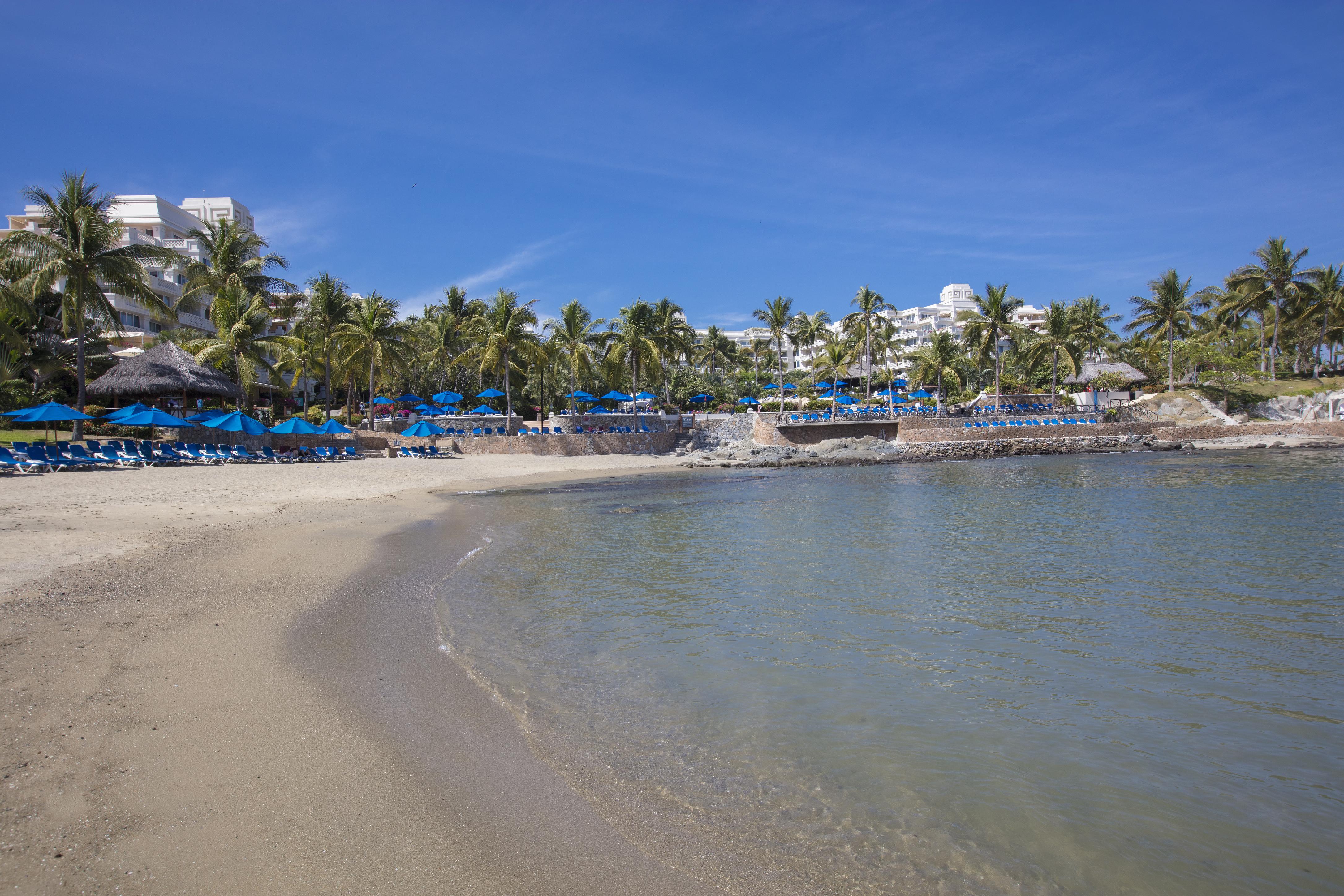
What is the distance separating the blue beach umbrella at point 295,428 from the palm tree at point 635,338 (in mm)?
18747

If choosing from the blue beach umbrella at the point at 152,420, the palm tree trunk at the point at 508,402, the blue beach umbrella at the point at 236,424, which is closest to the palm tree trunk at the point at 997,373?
the palm tree trunk at the point at 508,402

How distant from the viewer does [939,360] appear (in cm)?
6166

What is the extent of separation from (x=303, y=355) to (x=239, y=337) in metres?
3.98

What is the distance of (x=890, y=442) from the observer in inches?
1897

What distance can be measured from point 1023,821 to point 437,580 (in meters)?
8.31

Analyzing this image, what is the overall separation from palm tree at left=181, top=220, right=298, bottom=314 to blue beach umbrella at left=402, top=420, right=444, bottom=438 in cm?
1259

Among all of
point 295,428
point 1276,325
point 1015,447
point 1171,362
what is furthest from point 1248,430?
point 295,428

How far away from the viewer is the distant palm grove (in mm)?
26797

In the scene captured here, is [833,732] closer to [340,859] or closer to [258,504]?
[340,859]

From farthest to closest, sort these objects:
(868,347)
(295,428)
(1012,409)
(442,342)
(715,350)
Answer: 1. (715,350)
2. (868,347)
3. (1012,409)
4. (442,342)
5. (295,428)

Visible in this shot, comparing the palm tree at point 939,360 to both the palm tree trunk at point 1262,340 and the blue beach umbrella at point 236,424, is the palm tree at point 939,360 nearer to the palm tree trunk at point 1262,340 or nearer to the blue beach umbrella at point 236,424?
the palm tree trunk at point 1262,340

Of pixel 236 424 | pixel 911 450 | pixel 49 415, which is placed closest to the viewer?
pixel 49 415

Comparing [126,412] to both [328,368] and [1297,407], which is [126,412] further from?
[1297,407]

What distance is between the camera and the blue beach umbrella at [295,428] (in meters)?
31.7
